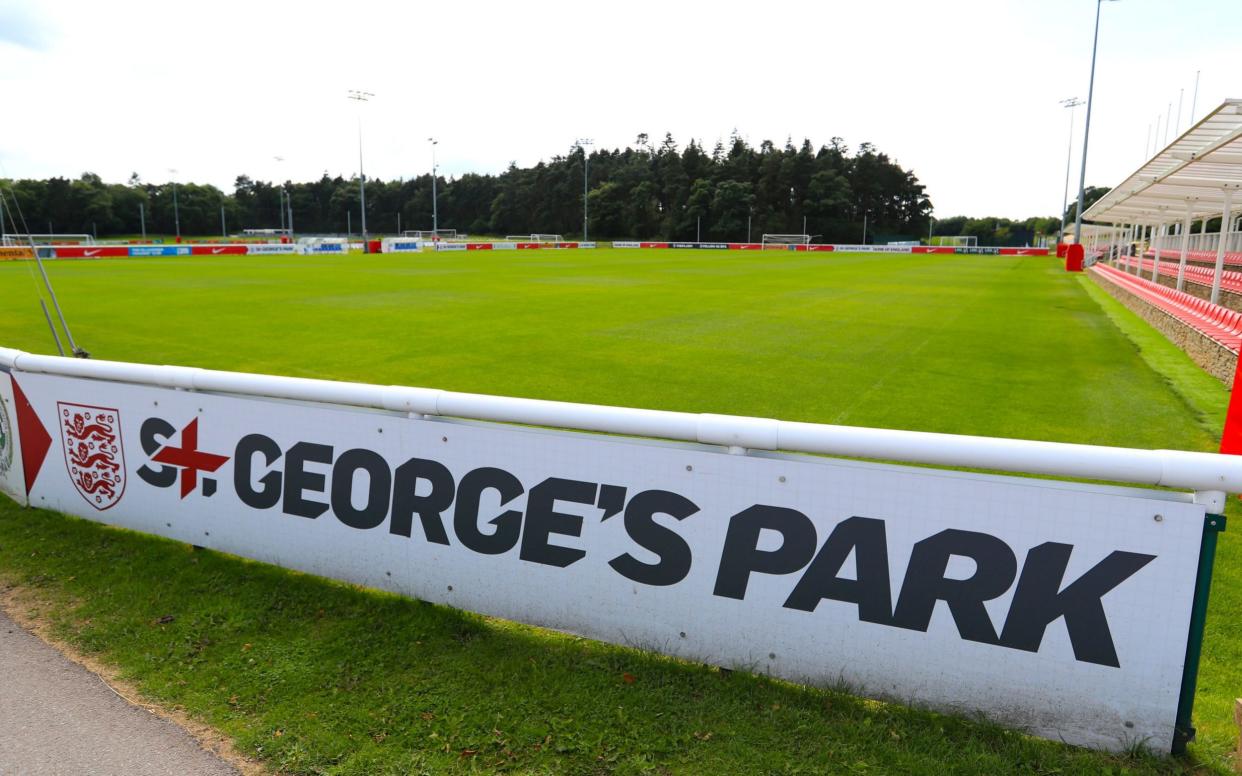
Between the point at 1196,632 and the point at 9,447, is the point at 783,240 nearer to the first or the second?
the point at 9,447

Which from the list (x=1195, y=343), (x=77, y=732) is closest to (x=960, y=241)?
(x=1195, y=343)

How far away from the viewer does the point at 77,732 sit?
3236 mm

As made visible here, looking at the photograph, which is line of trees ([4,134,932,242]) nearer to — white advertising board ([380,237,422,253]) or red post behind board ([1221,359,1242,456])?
white advertising board ([380,237,422,253])

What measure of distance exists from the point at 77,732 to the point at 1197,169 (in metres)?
A: 19.9

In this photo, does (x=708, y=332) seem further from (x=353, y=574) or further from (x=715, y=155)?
(x=715, y=155)

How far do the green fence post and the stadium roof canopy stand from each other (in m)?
10.1

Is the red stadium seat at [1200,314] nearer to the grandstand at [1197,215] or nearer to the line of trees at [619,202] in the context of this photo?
the grandstand at [1197,215]

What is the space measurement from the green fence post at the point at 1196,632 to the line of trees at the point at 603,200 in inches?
4061

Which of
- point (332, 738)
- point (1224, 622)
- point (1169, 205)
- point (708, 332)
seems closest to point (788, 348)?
point (708, 332)

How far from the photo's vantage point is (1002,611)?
293 centimetres

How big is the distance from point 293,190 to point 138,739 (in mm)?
144643

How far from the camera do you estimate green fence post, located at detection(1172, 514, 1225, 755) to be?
2652 mm

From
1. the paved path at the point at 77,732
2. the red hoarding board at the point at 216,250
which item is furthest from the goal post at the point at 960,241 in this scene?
the paved path at the point at 77,732

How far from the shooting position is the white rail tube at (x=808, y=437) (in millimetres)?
2705
